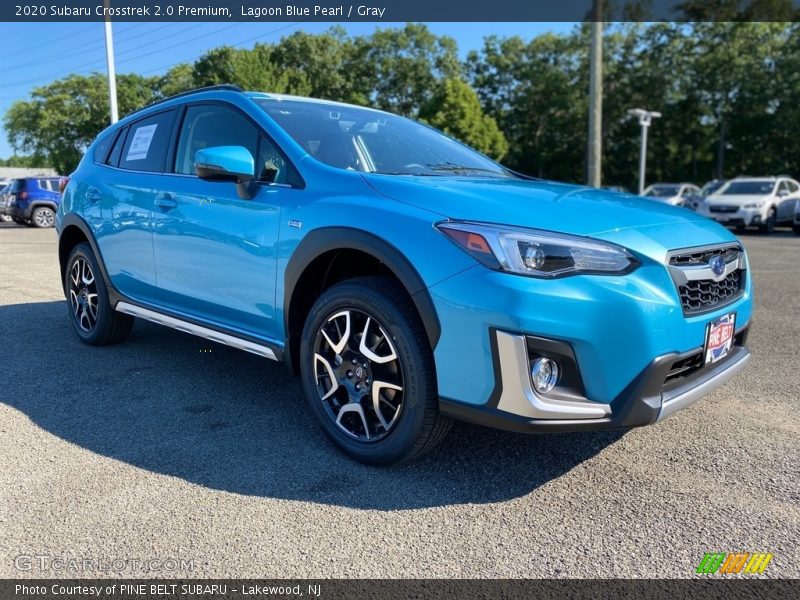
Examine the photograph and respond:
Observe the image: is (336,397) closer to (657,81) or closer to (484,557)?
(484,557)

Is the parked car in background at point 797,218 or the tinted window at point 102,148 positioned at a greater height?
the tinted window at point 102,148

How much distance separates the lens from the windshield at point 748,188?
19.2 meters

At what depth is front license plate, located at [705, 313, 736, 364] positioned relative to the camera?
274cm

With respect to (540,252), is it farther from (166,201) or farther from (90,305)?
(90,305)

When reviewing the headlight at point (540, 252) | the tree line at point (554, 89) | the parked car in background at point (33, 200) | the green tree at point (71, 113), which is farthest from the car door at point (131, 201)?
the green tree at point (71, 113)

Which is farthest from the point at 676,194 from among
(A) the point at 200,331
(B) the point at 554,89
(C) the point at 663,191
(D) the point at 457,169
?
(B) the point at 554,89

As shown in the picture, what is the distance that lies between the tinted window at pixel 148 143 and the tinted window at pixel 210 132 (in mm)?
191

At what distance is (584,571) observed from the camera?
2.20 m

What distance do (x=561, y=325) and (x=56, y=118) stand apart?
68659mm

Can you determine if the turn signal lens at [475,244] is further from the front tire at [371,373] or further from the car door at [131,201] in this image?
the car door at [131,201]

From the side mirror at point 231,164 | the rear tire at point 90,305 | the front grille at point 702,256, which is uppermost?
the side mirror at point 231,164

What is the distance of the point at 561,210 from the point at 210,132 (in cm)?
224

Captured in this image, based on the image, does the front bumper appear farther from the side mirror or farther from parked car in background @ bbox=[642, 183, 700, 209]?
parked car in background @ bbox=[642, 183, 700, 209]

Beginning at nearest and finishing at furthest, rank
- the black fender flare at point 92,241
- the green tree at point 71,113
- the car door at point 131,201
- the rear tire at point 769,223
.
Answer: the car door at point 131,201 → the black fender flare at point 92,241 → the rear tire at point 769,223 → the green tree at point 71,113
